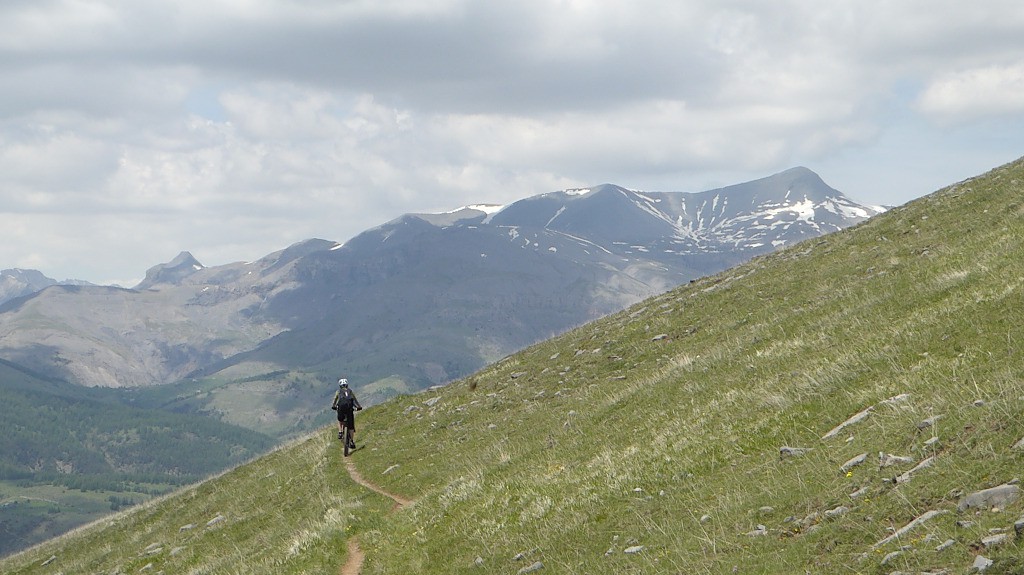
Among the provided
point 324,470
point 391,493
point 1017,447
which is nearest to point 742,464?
point 1017,447

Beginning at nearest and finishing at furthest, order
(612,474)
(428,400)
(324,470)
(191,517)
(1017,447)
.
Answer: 1. (1017,447)
2. (612,474)
3. (324,470)
4. (191,517)
5. (428,400)

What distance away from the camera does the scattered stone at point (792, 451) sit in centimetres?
1560

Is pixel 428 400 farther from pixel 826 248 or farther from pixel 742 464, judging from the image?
pixel 742 464

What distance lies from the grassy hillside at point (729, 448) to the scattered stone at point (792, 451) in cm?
5

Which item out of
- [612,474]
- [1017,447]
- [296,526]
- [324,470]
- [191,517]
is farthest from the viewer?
[191,517]

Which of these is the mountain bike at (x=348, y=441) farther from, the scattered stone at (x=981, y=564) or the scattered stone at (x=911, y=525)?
the scattered stone at (x=981, y=564)

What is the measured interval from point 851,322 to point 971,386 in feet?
33.3

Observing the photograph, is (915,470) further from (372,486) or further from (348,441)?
(348,441)

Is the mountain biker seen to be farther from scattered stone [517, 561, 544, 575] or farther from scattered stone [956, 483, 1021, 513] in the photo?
scattered stone [956, 483, 1021, 513]

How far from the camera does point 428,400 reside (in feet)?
153

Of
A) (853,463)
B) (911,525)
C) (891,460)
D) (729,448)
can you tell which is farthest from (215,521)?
(911,525)

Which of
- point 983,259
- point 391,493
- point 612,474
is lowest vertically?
point 391,493

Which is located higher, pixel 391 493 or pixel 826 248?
pixel 826 248

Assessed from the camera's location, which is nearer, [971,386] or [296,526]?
[971,386]
